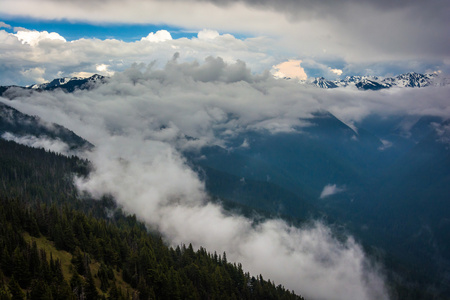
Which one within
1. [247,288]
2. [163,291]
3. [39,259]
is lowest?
[247,288]

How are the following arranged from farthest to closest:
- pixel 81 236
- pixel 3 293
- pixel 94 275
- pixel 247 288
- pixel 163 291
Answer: pixel 247 288, pixel 81 236, pixel 163 291, pixel 94 275, pixel 3 293

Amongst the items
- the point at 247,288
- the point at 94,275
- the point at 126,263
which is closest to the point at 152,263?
the point at 126,263

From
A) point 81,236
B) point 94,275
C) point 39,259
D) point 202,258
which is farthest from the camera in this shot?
point 202,258

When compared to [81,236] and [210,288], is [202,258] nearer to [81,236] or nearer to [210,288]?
[210,288]

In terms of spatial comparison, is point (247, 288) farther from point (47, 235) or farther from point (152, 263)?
point (47, 235)

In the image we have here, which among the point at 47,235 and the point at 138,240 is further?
the point at 138,240

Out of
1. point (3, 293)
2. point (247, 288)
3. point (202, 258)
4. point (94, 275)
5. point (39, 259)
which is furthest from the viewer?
point (202, 258)

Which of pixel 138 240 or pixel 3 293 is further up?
pixel 3 293

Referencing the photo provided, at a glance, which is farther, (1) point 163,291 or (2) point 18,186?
(2) point 18,186

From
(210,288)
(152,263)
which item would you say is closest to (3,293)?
(152,263)
